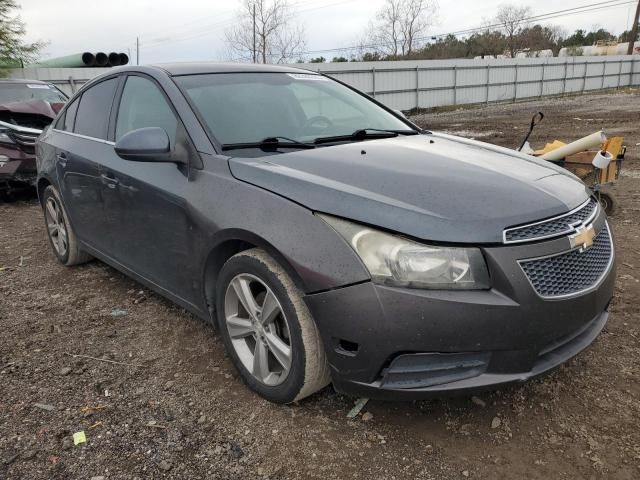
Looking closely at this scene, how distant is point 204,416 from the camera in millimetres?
2465

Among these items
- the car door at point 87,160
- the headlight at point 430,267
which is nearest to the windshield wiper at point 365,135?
the headlight at point 430,267

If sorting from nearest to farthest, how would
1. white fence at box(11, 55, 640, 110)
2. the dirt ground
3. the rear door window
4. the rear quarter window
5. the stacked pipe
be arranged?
the dirt ground < the rear door window < the rear quarter window < the stacked pipe < white fence at box(11, 55, 640, 110)

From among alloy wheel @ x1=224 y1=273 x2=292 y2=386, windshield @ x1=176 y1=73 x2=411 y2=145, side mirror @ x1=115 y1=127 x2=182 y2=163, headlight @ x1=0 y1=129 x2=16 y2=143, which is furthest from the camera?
headlight @ x1=0 y1=129 x2=16 y2=143

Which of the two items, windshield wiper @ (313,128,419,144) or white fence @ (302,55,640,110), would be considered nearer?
windshield wiper @ (313,128,419,144)

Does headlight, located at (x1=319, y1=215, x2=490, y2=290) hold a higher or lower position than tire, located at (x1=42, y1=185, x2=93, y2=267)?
higher

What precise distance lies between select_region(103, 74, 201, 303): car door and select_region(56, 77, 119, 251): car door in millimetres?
152

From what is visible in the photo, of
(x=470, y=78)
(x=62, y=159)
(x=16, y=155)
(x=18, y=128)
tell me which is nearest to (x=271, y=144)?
(x=62, y=159)

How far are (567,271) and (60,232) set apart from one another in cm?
400

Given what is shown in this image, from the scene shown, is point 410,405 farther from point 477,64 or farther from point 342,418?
point 477,64

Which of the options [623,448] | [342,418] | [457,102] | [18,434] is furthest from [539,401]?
[457,102]

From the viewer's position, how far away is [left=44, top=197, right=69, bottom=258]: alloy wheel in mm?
4441

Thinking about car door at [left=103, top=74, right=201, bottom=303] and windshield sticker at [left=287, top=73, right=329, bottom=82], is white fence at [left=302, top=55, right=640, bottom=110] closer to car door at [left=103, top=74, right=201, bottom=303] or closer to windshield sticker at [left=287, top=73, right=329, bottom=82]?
windshield sticker at [left=287, top=73, right=329, bottom=82]

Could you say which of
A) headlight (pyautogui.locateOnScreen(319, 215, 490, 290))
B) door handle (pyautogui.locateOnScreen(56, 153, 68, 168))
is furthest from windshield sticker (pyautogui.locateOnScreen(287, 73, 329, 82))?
headlight (pyautogui.locateOnScreen(319, 215, 490, 290))

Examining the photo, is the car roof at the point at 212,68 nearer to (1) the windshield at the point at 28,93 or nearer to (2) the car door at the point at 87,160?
(2) the car door at the point at 87,160
